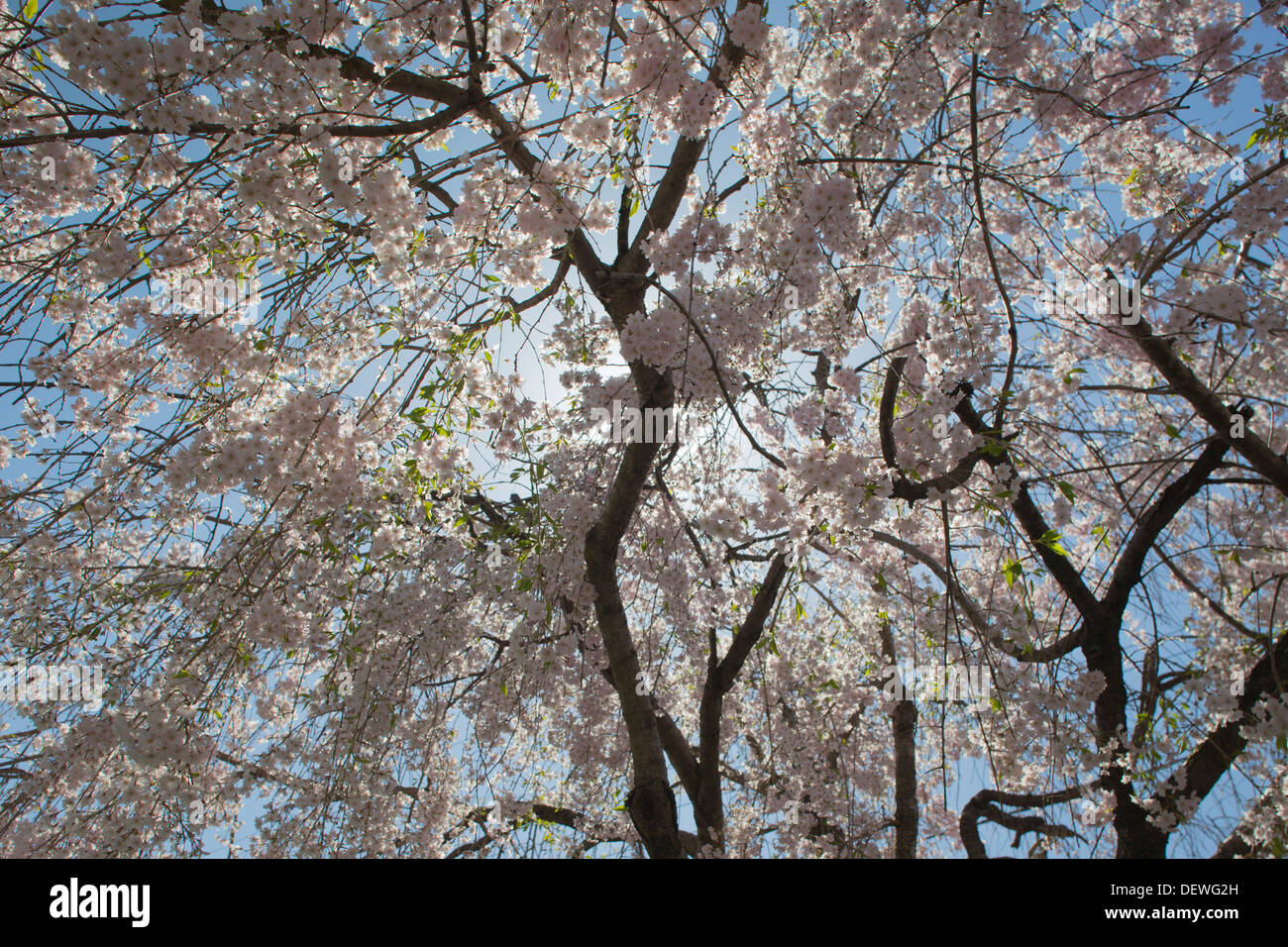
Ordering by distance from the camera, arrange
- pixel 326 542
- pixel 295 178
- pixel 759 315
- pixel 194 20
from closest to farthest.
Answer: pixel 194 20, pixel 295 178, pixel 759 315, pixel 326 542

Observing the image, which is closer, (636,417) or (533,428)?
(636,417)

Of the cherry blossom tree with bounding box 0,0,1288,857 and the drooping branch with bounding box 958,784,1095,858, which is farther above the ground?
the cherry blossom tree with bounding box 0,0,1288,857

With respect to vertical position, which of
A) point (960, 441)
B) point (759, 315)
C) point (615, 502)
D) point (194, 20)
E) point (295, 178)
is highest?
point (194, 20)

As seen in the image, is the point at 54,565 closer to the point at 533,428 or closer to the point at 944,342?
the point at 533,428

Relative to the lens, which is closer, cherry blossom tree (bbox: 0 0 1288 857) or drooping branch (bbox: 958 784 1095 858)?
cherry blossom tree (bbox: 0 0 1288 857)

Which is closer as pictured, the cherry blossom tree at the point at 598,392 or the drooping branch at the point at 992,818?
the cherry blossom tree at the point at 598,392

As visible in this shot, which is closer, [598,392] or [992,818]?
[598,392]

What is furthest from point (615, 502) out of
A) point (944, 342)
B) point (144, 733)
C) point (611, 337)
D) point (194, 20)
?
point (194, 20)

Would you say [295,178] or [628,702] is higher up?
[295,178]

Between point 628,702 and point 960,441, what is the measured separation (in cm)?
200

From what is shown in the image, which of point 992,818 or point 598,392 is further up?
point 598,392

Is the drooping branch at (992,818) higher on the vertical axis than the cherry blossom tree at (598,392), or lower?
lower
